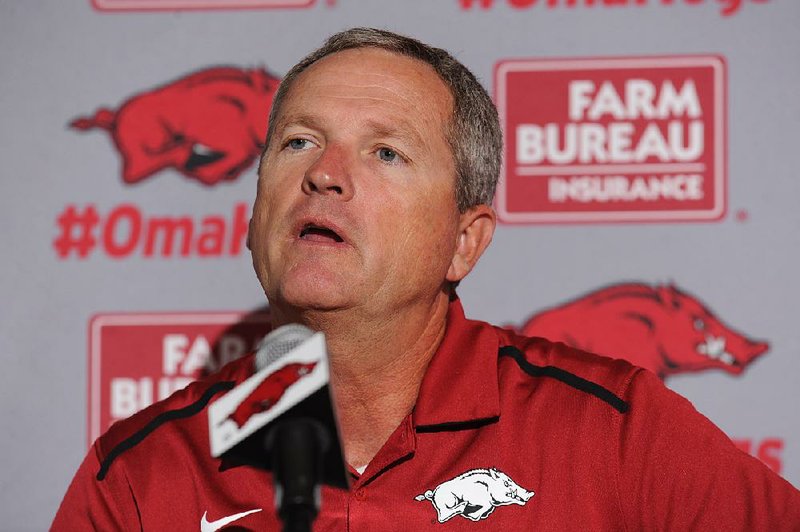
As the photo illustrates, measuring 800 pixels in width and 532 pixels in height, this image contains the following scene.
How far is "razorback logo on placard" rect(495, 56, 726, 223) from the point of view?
2.05m

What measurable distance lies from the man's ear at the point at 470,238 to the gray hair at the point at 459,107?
2 cm

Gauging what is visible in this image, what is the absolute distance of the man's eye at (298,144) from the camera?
168 centimetres

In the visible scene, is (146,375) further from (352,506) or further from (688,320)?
(688,320)

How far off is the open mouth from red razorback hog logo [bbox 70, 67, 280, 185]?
0.61m

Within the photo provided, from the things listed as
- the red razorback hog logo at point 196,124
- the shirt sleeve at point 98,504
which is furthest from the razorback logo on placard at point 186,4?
the shirt sleeve at point 98,504

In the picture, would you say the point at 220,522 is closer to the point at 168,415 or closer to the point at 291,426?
the point at 168,415

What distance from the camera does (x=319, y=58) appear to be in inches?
70.4

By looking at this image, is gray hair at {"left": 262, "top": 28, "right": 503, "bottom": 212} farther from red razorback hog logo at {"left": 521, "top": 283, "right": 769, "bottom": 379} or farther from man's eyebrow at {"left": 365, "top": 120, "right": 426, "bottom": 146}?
red razorback hog logo at {"left": 521, "top": 283, "right": 769, "bottom": 379}

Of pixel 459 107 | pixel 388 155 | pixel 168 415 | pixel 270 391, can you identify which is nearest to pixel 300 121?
pixel 388 155

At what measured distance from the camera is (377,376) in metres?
1.72

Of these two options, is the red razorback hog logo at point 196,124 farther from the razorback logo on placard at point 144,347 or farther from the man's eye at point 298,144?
the man's eye at point 298,144

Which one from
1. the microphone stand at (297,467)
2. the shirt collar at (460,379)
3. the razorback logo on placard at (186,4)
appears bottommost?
the shirt collar at (460,379)

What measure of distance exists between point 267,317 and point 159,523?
1.89 ft

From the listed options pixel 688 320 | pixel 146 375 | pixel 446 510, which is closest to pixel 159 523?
pixel 446 510
